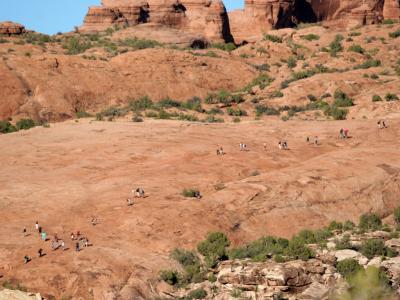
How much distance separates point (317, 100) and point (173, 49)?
53.5 ft

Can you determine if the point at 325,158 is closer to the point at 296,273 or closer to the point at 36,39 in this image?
the point at 296,273

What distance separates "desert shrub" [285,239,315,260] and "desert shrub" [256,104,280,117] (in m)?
26.8

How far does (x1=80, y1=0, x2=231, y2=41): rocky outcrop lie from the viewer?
254ft

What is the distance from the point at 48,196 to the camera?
33969mm

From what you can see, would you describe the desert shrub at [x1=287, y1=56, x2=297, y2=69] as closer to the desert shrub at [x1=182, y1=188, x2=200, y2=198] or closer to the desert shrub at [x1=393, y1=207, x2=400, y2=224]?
the desert shrub at [x1=393, y1=207, x2=400, y2=224]

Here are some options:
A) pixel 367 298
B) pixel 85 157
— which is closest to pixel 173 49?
pixel 85 157

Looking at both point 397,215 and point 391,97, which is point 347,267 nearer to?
point 397,215

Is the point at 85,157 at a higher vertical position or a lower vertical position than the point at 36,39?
lower

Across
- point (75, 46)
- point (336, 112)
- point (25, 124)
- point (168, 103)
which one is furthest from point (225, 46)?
point (25, 124)

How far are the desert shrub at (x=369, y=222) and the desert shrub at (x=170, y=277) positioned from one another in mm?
9302

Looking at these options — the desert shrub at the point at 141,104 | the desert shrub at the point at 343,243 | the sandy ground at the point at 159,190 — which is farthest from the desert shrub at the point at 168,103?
the desert shrub at the point at 343,243

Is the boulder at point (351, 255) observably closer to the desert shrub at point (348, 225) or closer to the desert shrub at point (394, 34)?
the desert shrub at point (348, 225)

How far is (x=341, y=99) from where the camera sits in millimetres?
55750

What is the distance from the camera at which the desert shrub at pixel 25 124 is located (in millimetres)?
52206
